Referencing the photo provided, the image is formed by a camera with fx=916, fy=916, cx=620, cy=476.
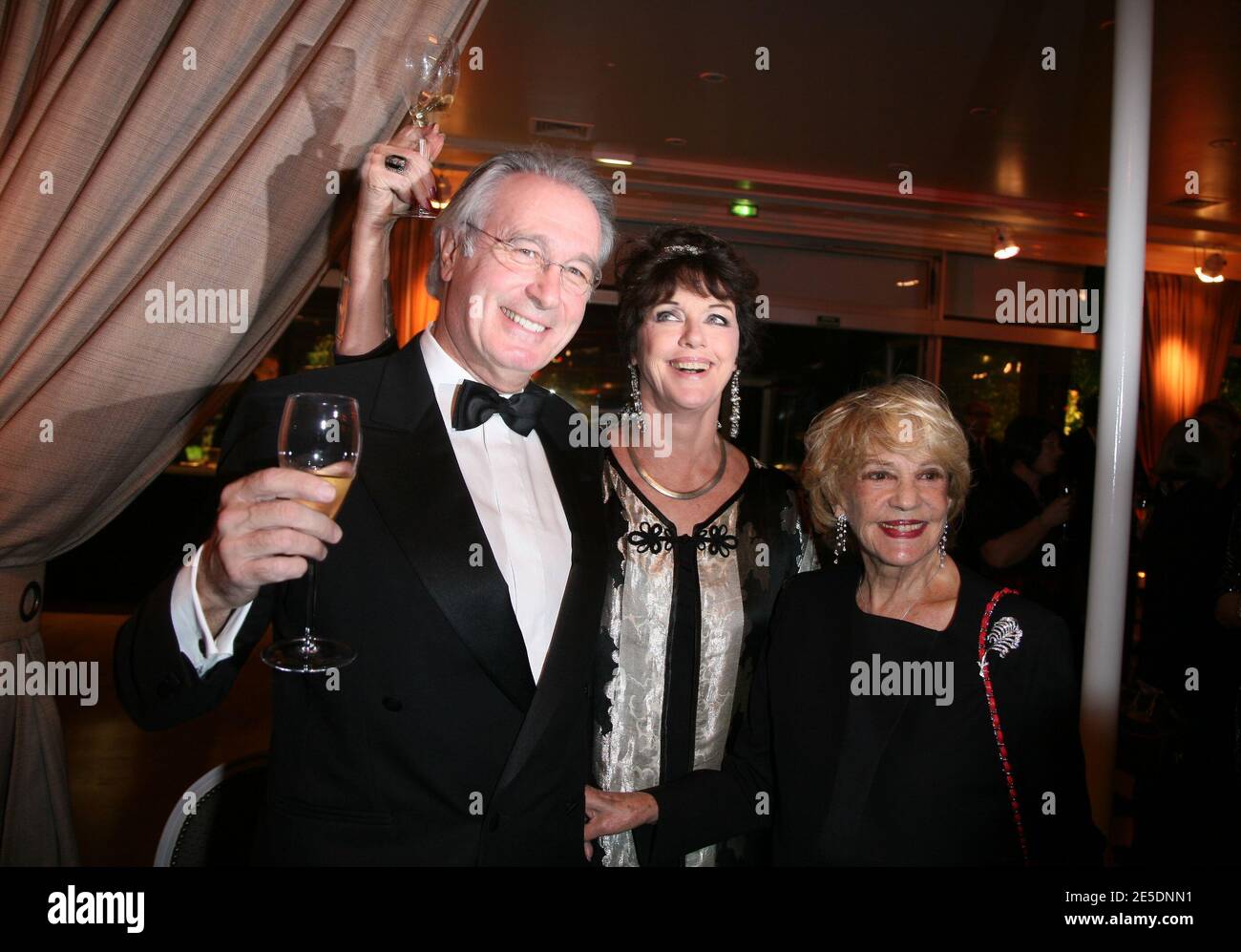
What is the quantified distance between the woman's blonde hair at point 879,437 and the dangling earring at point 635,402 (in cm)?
42

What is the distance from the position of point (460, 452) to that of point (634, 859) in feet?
3.35

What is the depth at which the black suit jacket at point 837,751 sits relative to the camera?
158cm

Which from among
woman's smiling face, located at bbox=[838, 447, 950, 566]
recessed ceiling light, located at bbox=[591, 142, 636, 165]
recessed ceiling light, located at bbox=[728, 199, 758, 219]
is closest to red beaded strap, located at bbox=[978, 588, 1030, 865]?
woman's smiling face, located at bbox=[838, 447, 950, 566]

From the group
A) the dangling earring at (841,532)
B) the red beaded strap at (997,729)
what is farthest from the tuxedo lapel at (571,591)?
the red beaded strap at (997,729)

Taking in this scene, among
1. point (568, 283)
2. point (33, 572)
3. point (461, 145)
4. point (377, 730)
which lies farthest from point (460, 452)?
point (461, 145)

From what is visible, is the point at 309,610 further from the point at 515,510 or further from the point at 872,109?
the point at 872,109

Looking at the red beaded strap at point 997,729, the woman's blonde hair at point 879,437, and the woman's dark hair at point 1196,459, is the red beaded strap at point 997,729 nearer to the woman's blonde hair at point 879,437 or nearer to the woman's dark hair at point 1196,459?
the woman's blonde hair at point 879,437

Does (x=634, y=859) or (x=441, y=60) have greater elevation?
(x=441, y=60)

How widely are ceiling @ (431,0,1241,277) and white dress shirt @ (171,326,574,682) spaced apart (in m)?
3.93

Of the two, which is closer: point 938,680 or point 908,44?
point 938,680

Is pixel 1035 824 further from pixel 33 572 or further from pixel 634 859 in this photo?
pixel 33 572

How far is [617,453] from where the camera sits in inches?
86.5

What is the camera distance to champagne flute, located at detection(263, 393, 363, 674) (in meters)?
1.16

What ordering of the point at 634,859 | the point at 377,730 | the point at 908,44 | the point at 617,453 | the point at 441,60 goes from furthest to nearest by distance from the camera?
1. the point at 908,44
2. the point at 617,453
3. the point at 634,859
4. the point at 441,60
5. the point at 377,730
